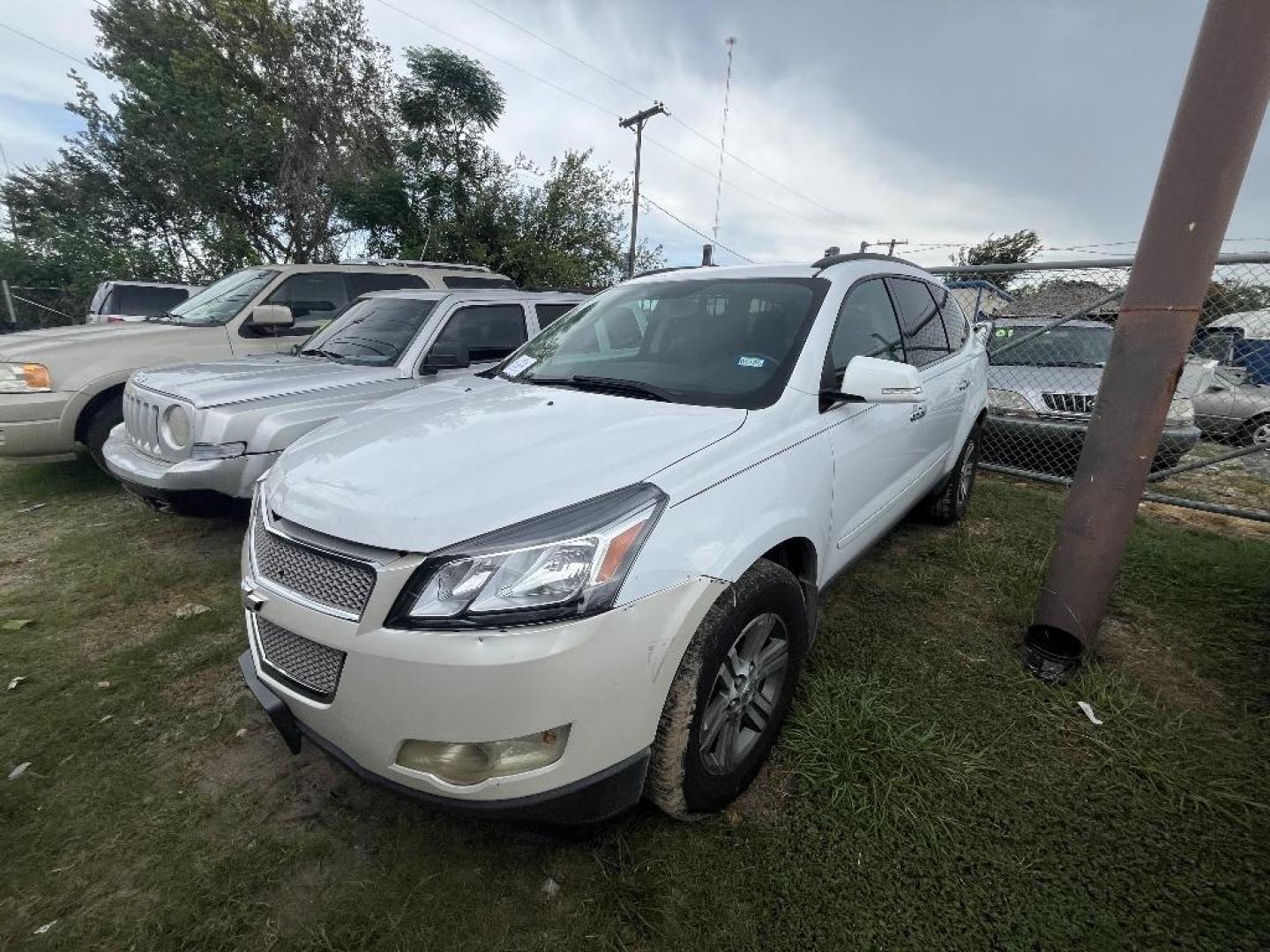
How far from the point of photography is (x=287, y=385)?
3.42 metres

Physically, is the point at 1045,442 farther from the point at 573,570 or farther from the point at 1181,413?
the point at 573,570

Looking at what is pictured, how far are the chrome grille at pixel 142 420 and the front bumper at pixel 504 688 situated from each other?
2.68 m

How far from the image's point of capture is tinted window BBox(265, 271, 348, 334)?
5391mm

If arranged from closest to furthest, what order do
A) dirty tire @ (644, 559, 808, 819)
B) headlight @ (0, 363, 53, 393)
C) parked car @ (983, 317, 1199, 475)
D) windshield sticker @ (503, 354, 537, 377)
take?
dirty tire @ (644, 559, 808, 819) < windshield sticker @ (503, 354, 537, 377) < headlight @ (0, 363, 53, 393) < parked car @ (983, 317, 1199, 475)

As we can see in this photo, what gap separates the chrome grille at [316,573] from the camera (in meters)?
1.39

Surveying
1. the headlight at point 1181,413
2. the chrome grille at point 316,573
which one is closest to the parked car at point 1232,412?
the headlight at point 1181,413

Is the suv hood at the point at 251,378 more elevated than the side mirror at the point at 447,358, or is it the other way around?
the side mirror at the point at 447,358

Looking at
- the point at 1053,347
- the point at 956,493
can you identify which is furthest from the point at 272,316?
the point at 1053,347

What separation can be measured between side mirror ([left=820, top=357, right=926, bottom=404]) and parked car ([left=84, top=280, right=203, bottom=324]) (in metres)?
12.2

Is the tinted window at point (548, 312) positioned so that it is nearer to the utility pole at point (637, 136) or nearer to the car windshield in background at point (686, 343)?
the car windshield in background at point (686, 343)

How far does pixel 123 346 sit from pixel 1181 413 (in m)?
8.87

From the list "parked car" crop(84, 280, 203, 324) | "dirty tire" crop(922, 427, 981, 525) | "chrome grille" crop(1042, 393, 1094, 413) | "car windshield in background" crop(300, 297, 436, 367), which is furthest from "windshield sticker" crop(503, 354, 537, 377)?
"parked car" crop(84, 280, 203, 324)

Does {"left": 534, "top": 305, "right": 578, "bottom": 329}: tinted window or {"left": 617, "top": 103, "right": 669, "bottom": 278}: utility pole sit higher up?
{"left": 617, "top": 103, "right": 669, "bottom": 278}: utility pole

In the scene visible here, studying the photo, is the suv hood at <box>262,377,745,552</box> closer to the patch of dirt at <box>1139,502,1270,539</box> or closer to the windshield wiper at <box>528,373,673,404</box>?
the windshield wiper at <box>528,373,673,404</box>
